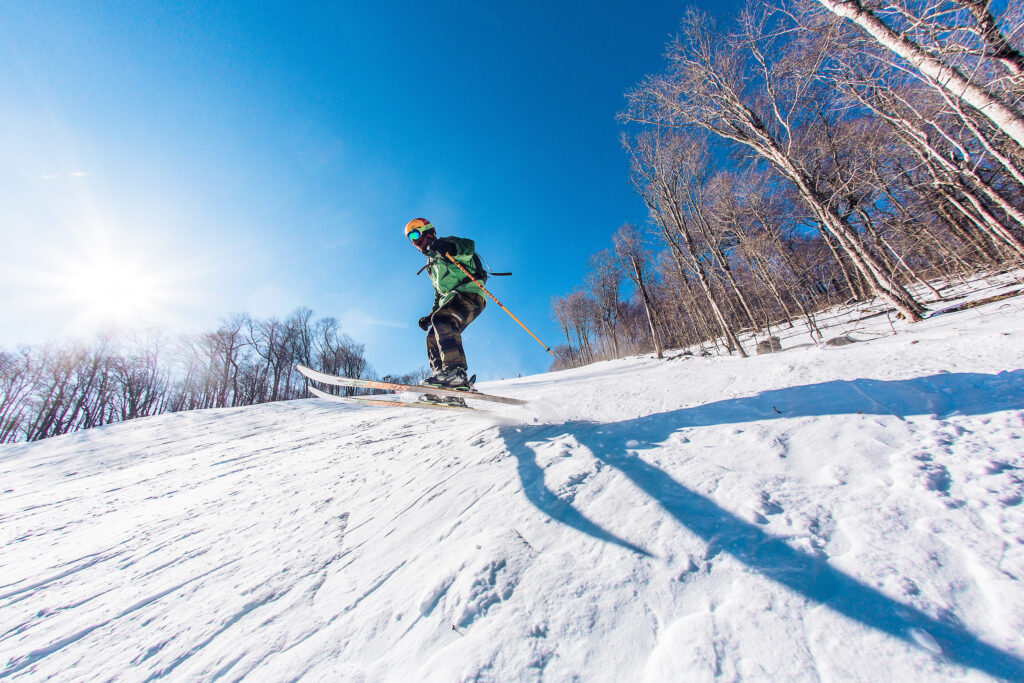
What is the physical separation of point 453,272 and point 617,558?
339 centimetres

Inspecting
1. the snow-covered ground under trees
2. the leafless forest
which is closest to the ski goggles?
the snow-covered ground under trees

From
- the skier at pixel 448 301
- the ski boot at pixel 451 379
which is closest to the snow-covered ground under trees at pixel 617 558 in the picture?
the ski boot at pixel 451 379

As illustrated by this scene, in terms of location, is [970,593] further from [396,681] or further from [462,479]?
[462,479]

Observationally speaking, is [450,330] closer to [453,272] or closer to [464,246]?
[453,272]

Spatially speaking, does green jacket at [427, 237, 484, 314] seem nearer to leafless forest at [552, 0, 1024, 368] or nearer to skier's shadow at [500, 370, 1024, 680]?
skier's shadow at [500, 370, 1024, 680]

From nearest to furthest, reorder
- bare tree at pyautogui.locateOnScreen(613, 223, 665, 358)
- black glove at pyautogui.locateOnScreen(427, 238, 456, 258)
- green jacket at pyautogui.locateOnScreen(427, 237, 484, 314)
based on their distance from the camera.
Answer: black glove at pyautogui.locateOnScreen(427, 238, 456, 258)
green jacket at pyautogui.locateOnScreen(427, 237, 484, 314)
bare tree at pyautogui.locateOnScreen(613, 223, 665, 358)

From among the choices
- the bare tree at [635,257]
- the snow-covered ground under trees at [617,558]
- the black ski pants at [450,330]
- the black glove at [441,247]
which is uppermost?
the bare tree at [635,257]

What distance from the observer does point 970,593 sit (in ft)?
2.92

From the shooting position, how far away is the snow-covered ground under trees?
90 cm

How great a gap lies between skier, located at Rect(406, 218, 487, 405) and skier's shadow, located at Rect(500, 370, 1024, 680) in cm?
111

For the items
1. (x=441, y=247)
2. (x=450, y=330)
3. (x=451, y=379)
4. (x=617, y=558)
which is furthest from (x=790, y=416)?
(x=441, y=247)

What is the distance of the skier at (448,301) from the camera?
384cm

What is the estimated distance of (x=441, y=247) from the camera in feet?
12.4

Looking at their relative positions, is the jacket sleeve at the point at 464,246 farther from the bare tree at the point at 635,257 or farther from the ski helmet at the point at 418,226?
the bare tree at the point at 635,257
